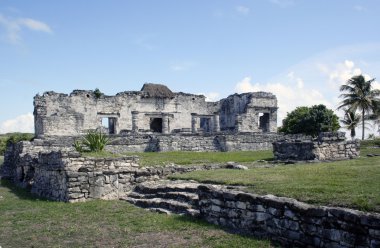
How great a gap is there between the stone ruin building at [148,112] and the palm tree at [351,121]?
33.8ft

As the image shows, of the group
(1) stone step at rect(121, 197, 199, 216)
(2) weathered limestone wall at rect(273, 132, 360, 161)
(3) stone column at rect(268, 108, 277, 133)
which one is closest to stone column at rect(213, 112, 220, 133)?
(3) stone column at rect(268, 108, 277, 133)

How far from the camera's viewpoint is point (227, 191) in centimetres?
728

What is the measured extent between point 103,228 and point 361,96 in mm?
33606

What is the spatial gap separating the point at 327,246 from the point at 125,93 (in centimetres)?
2748

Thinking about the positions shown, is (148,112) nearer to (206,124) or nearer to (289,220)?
(206,124)

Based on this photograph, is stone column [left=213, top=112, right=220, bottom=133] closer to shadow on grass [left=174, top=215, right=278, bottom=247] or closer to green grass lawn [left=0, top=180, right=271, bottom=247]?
green grass lawn [left=0, top=180, right=271, bottom=247]

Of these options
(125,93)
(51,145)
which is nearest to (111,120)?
(125,93)

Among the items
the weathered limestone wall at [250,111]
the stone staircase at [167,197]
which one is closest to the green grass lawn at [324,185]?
the stone staircase at [167,197]

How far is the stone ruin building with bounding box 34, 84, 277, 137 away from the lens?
2706 cm

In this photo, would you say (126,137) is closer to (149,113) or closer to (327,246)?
(149,113)

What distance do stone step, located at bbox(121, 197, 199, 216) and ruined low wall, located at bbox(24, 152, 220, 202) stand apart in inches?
54.8

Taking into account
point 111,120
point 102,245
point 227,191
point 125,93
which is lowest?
point 102,245

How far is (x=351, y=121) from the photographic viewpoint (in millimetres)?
39844

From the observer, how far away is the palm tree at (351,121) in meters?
39.3
